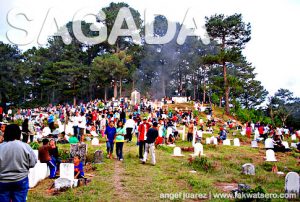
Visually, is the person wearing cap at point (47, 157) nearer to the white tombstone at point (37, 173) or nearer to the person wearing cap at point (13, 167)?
the white tombstone at point (37, 173)

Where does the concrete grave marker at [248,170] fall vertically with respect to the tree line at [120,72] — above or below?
below

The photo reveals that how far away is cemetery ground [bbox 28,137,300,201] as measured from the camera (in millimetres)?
7625

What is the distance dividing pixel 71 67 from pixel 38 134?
121ft

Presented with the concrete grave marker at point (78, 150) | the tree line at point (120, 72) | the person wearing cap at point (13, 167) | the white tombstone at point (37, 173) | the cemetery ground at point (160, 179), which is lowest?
the cemetery ground at point (160, 179)

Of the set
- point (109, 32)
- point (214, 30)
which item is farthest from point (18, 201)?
point (109, 32)

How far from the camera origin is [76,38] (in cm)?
5847

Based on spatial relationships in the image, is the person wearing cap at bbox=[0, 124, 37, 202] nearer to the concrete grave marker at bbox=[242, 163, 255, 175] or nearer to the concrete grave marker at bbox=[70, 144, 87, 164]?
the concrete grave marker at bbox=[70, 144, 87, 164]

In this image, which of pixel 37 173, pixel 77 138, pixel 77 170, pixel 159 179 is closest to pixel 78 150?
pixel 77 170

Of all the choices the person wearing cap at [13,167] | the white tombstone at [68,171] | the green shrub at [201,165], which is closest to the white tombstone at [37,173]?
the white tombstone at [68,171]

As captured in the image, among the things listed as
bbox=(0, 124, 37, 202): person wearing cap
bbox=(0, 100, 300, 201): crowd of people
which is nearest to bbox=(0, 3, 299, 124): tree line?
bbox=(0, 100, 300, 201): crowd of people

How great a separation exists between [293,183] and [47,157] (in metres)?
6.87

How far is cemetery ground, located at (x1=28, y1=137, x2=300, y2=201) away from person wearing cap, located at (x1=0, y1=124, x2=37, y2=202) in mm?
Answer: 2932

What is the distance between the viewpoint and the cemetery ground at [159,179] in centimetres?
762

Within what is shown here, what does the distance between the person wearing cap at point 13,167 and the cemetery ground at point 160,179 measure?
2937 millimetres
